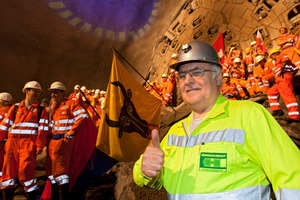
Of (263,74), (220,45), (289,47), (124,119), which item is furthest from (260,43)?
(124,119)

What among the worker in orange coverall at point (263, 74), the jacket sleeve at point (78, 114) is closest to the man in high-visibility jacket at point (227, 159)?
the jacket sleeve at point (78, 114)

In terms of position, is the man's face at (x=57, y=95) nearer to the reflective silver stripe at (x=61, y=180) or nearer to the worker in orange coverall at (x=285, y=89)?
the reflective silver stripe at (x=61, y=180)

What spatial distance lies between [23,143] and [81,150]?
4.11 feet

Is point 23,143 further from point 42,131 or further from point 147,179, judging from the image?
point 147,179

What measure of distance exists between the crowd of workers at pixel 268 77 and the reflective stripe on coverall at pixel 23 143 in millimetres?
2866

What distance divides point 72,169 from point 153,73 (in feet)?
46.1

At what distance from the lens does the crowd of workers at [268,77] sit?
5025 mm

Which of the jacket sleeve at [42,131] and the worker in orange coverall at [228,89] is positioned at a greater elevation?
the worker in orange coverall at [228,89]

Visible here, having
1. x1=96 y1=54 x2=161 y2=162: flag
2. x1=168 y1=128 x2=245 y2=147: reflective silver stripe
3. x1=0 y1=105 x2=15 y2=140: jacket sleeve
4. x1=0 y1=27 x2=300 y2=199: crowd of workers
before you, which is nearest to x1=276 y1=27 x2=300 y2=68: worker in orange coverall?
x1=0 y1=27 x2=300 y2=199: crowd of workers

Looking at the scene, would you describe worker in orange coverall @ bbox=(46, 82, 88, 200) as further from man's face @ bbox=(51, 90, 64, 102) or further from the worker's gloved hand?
the worker's gloved hand

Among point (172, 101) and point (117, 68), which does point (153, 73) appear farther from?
point (117, 68)

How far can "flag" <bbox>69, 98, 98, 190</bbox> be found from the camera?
4824 millimetres

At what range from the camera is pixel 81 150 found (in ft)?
16.3

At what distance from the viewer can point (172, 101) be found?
10.1m
